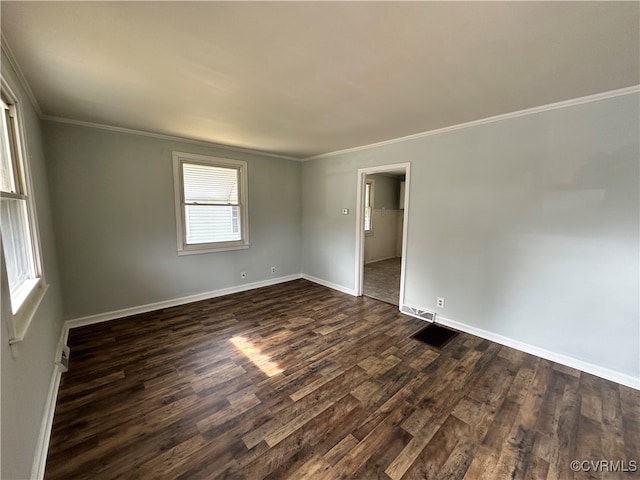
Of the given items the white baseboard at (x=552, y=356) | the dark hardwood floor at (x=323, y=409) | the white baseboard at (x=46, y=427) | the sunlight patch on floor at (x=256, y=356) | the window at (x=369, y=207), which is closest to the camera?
the white baseboard at (x=46, y=427)

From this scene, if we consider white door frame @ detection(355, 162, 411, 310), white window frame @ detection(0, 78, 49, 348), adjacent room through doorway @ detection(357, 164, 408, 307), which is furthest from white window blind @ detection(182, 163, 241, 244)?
adjacent room through doorway @ detection(357, 164, 408, 307)

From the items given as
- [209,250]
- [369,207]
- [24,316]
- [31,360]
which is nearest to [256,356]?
[31,360]

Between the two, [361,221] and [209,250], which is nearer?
[209,250]

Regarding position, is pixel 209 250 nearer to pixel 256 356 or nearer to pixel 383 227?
pixel 256 356

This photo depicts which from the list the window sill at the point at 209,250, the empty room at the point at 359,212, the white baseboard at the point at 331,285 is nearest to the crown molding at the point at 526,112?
the empty room at the point at 359,212

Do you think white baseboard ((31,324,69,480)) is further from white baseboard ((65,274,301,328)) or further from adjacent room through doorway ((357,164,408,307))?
adjacent room through doorway ((357,164,408,307))

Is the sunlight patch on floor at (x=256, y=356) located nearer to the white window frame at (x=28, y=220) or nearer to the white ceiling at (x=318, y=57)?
the white window frame at (x=28, y=220)

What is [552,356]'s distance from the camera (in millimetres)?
2535

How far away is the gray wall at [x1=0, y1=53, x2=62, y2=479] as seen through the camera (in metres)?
1.09

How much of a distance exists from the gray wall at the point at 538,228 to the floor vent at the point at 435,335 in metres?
0.23

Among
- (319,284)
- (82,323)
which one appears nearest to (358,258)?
(319,284)

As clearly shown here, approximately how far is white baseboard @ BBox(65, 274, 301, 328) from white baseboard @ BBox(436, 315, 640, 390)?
3.06 meters

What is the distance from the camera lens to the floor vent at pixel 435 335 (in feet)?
9.37

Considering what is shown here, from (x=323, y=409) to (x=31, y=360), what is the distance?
6.11 ft
